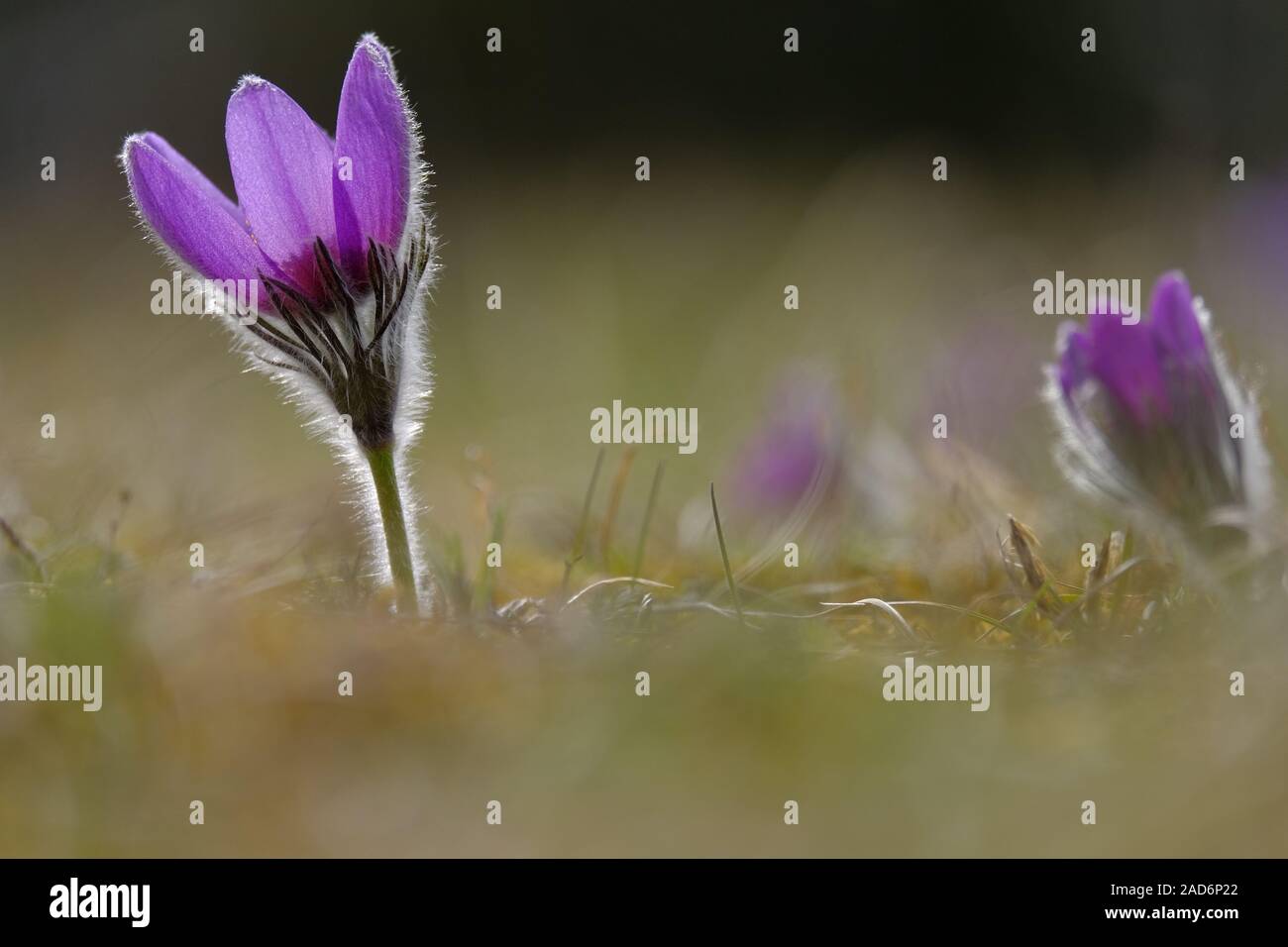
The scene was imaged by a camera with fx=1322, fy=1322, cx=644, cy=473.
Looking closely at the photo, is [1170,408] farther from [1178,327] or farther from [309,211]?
[309,211]

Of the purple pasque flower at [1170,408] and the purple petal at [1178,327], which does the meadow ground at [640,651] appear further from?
the purple petal at [1178,327]

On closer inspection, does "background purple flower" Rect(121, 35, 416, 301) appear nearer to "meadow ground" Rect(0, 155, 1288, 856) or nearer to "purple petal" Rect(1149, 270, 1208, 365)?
"meadow ground" Rect(0, 155, 1288, 856)

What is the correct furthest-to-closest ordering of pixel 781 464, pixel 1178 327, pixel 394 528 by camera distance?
pixel 781 464, pixel 1178 327, pixel 394 528

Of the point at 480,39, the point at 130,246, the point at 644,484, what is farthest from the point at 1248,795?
the point at 480,39

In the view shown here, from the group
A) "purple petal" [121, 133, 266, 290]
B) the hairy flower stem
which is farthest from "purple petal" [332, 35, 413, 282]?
the hairy flower stem

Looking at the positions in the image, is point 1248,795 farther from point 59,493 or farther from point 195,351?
point 195,351

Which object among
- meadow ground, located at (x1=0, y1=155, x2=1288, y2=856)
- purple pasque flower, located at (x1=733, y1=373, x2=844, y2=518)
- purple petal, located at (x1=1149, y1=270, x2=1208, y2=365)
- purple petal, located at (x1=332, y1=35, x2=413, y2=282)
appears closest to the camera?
meadow ground, located at (x1=0, y1=155, x2=1288, y2=856)

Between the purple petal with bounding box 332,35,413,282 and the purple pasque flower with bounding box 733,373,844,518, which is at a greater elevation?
the purple petal with bounding box 332,35,413,282

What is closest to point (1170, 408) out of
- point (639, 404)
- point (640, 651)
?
point (640, 651)
